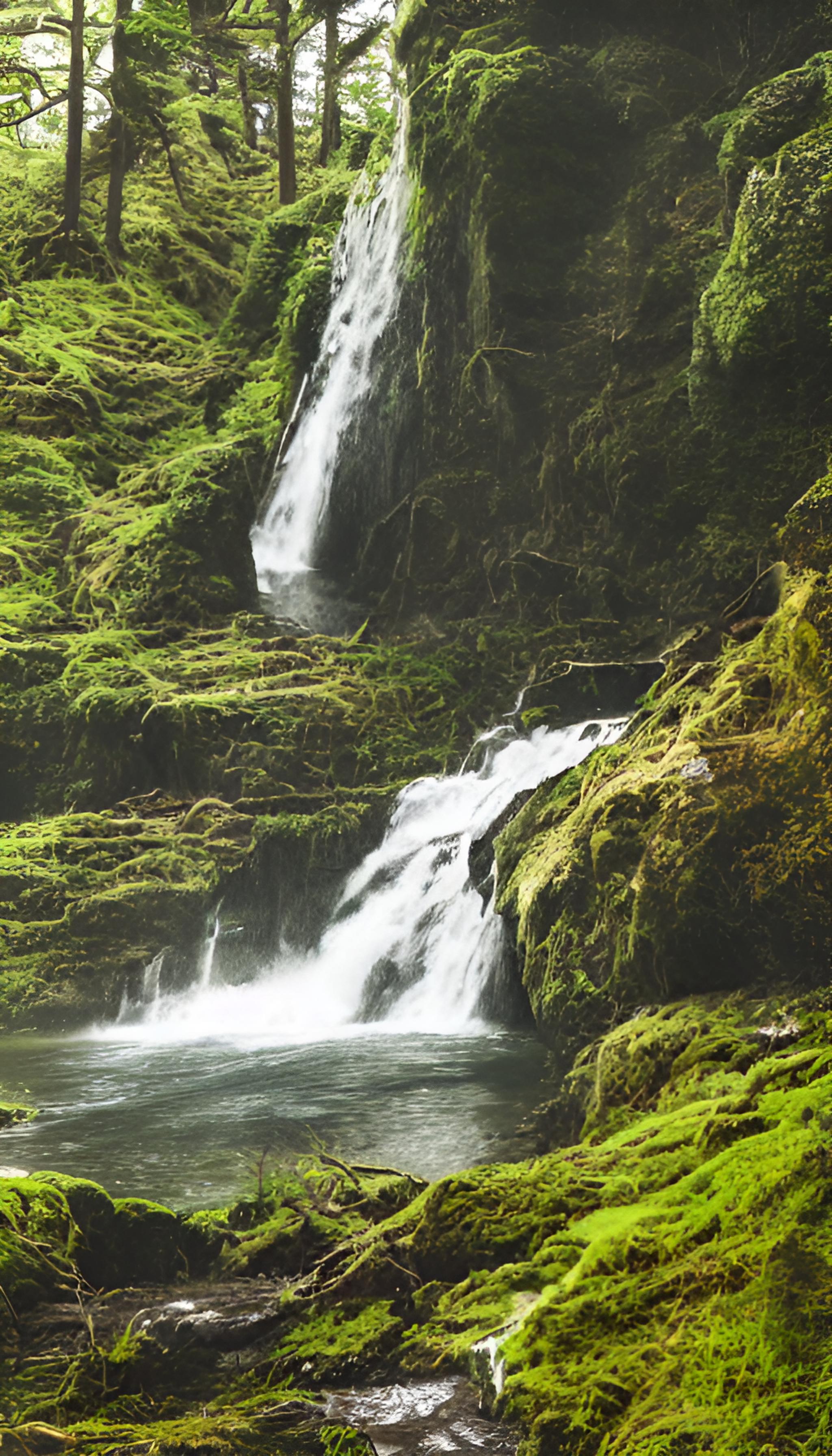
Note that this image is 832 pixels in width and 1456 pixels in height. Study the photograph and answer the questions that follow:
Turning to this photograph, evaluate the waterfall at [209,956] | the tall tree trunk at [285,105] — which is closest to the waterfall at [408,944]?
the waterfall at [209,956]

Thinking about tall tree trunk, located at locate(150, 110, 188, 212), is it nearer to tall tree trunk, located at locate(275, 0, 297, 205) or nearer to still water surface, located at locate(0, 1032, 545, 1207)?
tall tree trunk, located at locate(275, 0, 297, 205)

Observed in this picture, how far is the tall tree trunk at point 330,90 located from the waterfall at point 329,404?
4.71 metres

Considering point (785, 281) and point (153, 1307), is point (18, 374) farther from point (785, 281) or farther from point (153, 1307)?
point (153, 1307)

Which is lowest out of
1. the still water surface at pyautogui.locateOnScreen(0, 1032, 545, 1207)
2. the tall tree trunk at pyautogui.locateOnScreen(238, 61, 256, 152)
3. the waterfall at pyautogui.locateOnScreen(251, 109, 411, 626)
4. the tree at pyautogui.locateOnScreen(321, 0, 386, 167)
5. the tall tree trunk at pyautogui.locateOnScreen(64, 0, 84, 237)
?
the still water surface at pyautogui.locateOnScreen(0, 1032, 545, 1207)

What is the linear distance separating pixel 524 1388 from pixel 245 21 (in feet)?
61.5

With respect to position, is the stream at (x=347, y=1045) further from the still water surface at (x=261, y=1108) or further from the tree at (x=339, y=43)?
the tree at (x=339, y=43)

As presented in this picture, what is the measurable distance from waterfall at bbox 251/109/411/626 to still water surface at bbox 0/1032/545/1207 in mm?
6263

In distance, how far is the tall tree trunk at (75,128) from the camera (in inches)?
601

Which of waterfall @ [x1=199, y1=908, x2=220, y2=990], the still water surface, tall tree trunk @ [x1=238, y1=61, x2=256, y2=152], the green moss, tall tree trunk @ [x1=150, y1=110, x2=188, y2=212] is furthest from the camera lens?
tall tree trunk @ [x1=238, y1=61, x2=256, y2=152]

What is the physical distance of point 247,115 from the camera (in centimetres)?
1972

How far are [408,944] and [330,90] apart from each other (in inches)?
611

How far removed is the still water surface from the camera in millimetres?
4133

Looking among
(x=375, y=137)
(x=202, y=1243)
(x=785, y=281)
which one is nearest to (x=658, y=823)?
(x=202, y=1243)

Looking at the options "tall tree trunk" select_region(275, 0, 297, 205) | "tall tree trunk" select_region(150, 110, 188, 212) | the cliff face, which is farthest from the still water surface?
"tall tree trunk" select_region(150, 110, 188, 212)
